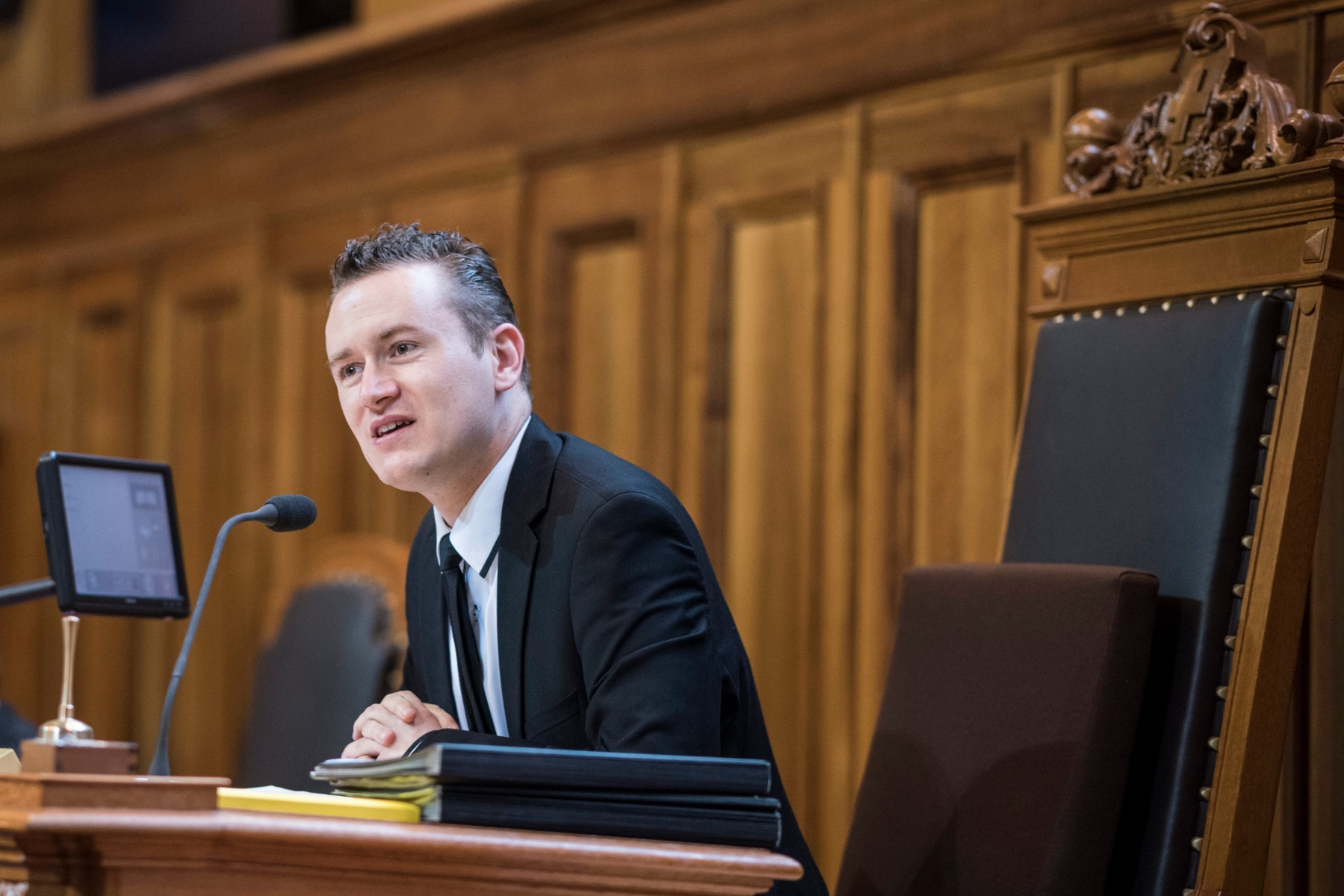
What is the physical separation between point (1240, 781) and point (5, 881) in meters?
1.37

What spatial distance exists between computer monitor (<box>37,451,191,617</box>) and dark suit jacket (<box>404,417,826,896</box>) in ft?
1.20

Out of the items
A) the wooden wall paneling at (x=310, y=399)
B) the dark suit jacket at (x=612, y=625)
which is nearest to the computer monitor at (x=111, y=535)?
the dark suit jacket at (x=612, y=625)

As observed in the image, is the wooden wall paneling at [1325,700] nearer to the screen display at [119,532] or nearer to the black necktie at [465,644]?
the black necktie at [465,644]

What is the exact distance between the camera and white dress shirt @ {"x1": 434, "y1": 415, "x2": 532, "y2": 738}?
184 cm

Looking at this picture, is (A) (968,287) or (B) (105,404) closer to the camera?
(A) (968,287)

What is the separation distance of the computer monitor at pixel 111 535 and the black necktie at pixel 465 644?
12.3 inches

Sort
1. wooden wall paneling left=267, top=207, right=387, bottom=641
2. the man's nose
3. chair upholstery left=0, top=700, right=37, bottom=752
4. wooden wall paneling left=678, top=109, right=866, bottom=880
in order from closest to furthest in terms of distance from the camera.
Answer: the man's nose, chair upholstery left=0, top=700, right=37, bottom=752, wooden wall paneling left=678, top=109, right=866, bottom=880, wooden wall paneling left=267, top=207, right=387, bottom=641

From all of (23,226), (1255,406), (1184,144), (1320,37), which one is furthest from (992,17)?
(23,226)

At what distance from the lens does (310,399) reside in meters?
4.91

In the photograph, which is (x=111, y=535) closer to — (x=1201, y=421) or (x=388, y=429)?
(x=388, y=429)

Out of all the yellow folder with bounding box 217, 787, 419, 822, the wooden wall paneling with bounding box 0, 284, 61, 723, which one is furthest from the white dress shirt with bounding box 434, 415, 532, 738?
the wooden wall paneling with bounding box 0, 284, 61, 723

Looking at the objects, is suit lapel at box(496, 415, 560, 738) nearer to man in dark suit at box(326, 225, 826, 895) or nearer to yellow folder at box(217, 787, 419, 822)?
man in dark suit at box(326, 225, 826, 895)

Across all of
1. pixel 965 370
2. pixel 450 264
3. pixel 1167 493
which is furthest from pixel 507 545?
pixel 965 370

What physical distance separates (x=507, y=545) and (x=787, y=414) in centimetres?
188
